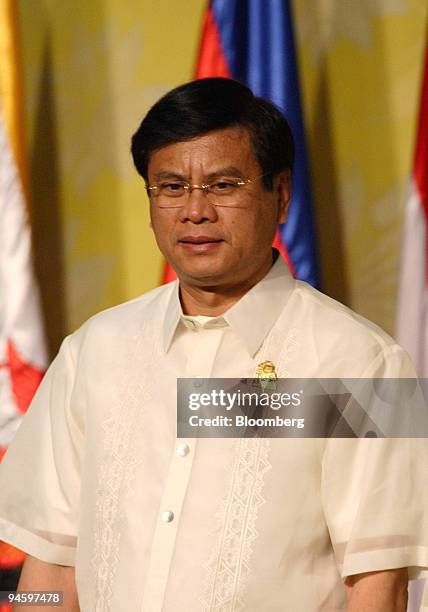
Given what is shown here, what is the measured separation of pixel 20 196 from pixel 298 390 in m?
1.04

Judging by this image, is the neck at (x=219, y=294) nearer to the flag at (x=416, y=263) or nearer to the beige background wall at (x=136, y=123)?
the flag at (x=416, y=263)

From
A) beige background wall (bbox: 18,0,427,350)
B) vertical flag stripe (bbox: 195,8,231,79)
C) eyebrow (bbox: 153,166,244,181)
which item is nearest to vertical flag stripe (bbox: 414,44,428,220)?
beige background wall (bbox: 18,0,427,350)

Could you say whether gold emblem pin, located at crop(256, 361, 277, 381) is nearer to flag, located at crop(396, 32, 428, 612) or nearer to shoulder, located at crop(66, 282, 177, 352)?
shoulder, located at crop(66, 282, 177, 352)

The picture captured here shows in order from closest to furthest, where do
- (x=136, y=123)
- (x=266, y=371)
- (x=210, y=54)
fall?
(x=266, y=371) → (x=210, y=54) → (x=136, y=123)

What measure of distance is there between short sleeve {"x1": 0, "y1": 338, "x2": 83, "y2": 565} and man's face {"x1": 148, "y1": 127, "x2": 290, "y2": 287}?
0.26m

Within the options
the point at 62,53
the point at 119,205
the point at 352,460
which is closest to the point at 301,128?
the point at 119,205

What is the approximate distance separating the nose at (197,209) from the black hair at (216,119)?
71 mm

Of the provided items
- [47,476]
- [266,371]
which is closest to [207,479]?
[266,371]

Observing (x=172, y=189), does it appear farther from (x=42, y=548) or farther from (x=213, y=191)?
(x=42, y=548)

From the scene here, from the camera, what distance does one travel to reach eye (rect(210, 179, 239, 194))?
126 cm

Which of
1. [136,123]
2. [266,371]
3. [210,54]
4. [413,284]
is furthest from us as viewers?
[136,123]

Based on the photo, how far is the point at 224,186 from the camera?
126cm

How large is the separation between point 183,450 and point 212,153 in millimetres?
368

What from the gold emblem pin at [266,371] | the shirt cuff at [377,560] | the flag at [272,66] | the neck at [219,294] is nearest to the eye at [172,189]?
the neck at [219,294]
